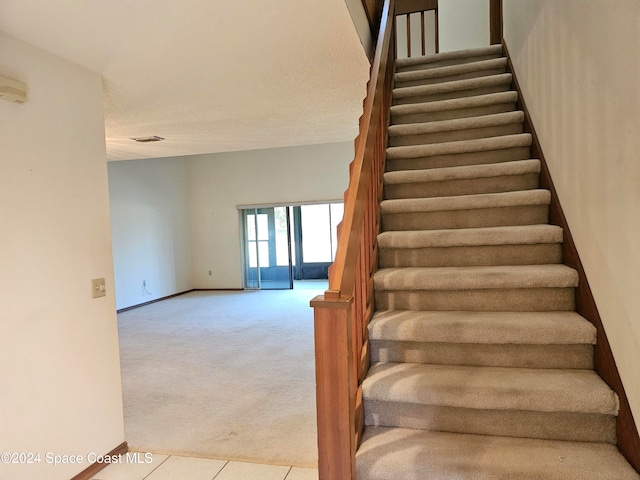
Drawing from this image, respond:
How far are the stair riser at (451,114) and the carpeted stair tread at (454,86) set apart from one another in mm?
271

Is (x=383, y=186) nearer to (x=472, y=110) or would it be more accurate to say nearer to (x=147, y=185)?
(x=472, y=110)

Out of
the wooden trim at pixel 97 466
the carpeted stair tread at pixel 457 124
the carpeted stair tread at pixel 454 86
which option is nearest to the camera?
the wooden trim at pixel 97 466

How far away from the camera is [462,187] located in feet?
8.23

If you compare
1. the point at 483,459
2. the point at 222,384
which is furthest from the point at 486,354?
the point at 222,384

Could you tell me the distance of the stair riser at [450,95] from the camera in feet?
10.1

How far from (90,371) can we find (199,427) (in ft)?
2.57

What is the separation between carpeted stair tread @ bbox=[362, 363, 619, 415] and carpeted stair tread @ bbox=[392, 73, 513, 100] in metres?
2.23

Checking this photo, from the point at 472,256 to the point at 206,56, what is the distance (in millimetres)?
1743

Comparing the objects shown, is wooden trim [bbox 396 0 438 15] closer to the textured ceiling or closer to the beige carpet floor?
the textured ceiling

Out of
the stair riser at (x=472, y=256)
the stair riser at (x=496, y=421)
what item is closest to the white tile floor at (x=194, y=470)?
the stair riser at (x=496, y=421)

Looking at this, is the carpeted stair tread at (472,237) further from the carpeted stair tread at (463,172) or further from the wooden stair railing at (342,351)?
the wooden stair railing at (342,351)

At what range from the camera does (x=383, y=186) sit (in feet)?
8.57

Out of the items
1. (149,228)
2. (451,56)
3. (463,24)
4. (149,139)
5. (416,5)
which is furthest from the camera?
(149,228)

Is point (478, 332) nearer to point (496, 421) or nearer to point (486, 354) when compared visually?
point (486, 354)
